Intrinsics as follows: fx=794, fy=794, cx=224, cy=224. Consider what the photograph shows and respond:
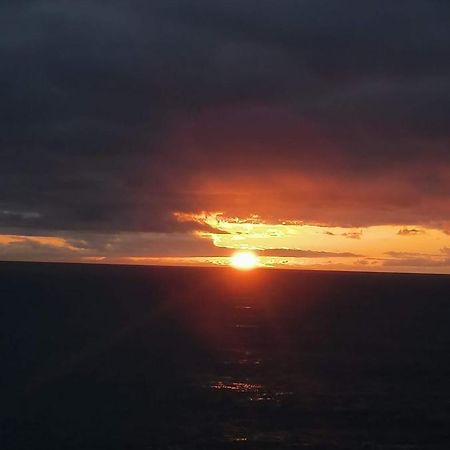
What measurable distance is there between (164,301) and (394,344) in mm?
81225

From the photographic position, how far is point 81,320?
110 meters

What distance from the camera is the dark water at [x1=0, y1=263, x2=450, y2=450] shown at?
45.0 m

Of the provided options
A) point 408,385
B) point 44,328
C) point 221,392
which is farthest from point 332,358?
point 44,328

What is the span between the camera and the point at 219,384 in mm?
60688

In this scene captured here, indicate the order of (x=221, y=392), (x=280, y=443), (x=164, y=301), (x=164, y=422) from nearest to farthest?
(x=280, y=443) → (x=164, y=422) → (x=221, y=392) → (x=164, y=301)

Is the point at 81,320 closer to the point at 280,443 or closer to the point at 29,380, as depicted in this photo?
the point at 29,380

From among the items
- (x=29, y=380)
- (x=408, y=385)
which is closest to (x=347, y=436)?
(x=408, y=385)

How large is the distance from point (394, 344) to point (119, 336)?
31776mm

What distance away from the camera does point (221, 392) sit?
188ft

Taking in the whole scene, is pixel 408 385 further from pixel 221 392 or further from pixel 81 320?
pixel 81 320

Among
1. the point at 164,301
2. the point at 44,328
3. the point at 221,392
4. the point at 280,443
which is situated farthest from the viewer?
the point at 164,301

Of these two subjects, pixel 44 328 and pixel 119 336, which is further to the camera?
pixel 44 328

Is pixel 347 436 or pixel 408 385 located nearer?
pixel 347 436

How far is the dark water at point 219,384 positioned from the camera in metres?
45.0
